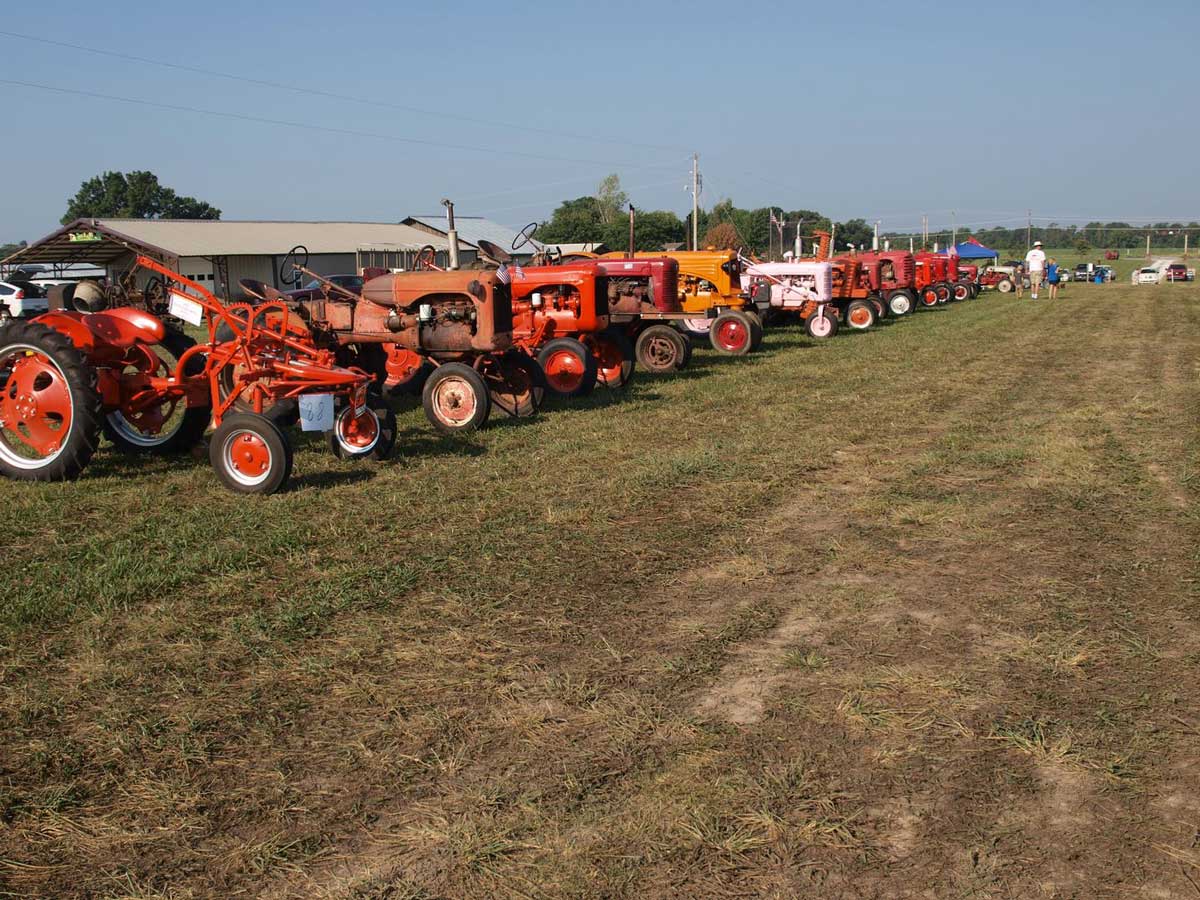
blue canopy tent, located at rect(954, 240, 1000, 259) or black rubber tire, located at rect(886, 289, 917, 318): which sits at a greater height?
blue canopy tent, located at rect(954, 240, 1000, 259)

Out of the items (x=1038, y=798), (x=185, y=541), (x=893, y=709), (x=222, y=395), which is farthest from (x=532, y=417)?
(x=1038, y=798)

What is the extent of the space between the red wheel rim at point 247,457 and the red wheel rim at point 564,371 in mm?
4793

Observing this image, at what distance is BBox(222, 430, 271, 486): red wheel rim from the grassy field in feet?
0.89

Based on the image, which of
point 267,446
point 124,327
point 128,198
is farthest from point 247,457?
point 128,198

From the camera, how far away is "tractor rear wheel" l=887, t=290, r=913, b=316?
26.2 meters

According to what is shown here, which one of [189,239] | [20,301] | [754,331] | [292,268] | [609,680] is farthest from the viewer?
[189,239]

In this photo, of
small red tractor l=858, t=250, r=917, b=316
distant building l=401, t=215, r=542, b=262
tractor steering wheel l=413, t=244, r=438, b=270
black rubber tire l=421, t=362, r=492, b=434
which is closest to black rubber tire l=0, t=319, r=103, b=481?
black rubber tire l=421, t=362, r=492, b=434

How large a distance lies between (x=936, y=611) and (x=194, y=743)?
2.90 m

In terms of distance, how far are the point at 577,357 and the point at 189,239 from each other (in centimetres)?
3393

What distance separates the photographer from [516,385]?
9938mm

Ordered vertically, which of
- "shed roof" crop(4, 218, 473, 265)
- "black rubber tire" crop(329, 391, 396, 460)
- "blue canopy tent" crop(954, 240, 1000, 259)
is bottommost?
"black rubber tire" crop(329, 391, 396, 460)

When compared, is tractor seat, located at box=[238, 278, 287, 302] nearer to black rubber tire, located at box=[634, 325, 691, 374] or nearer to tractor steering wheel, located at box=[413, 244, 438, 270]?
tractor steering wheel, located at box=[413, 244, 438, 270]

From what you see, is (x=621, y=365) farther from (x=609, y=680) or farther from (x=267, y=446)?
(x=609, y=680)

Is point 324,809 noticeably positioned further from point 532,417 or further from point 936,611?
point 532,417
